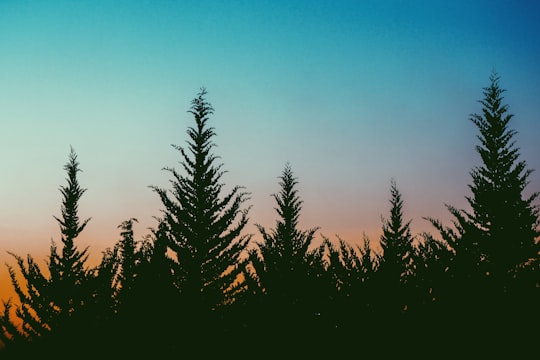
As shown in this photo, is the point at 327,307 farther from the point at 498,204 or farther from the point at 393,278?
the point at 498,204

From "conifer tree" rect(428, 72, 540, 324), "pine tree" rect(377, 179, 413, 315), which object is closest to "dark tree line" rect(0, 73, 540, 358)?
"pine tree" rect(377, 179, 413, 315)

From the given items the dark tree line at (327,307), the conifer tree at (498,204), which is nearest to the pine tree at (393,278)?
the dark tree line at (327,307)

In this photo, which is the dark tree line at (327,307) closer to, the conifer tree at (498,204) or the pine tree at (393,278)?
the pine tree at (393,278)

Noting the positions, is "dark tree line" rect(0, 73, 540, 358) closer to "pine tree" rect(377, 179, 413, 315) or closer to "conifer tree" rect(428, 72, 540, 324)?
"pine tree" rect(377, 179, 413, 315)

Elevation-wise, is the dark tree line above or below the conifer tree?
below

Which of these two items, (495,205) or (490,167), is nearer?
(495,205)

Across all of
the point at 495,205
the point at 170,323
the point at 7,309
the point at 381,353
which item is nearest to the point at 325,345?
the point at 381,353

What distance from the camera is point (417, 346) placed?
3045 millimetres

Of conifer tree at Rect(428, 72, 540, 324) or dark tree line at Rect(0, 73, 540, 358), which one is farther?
conifer tree at Rect(428, 72, 540, 324)

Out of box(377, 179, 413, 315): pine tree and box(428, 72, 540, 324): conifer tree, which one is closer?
box(377, 179, 413, 315): pine tree

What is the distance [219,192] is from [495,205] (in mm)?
13133

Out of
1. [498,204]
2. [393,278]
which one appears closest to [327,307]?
[393,278]

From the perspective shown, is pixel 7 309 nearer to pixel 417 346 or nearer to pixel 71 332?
pixel 71 332

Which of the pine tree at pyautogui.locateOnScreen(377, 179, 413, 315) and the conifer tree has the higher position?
the conifer tree
